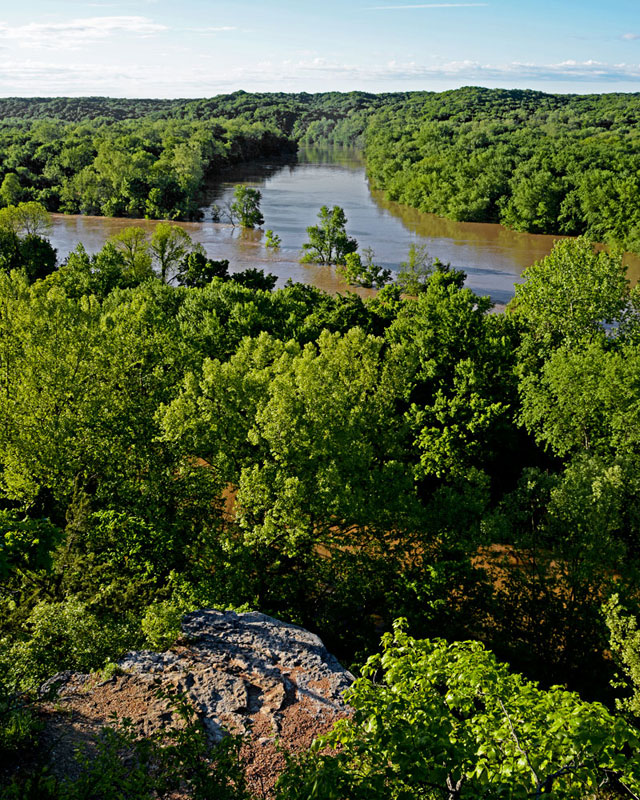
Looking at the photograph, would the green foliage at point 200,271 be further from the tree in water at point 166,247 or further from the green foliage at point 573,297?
the green foliage at point 573,297

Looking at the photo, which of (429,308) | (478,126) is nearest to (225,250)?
(429,308)

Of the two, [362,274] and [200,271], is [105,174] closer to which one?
[200,271]

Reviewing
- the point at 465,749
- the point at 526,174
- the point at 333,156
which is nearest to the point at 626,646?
the point at 465,749

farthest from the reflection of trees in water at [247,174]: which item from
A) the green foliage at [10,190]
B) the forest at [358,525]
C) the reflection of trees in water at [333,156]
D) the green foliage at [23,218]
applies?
the forest at [358,525]

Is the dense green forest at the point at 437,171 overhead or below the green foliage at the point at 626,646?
overhead

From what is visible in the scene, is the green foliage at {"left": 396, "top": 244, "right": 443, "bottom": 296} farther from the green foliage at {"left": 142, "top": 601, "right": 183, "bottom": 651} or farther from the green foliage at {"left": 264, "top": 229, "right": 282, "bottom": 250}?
the green foliage at {"left": 142, "top": 601, "right": 183, "bottom": 651}

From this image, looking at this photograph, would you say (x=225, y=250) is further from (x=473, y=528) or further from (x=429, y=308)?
(x=473, y=528)

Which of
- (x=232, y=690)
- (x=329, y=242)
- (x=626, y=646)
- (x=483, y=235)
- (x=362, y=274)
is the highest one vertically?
(x=483, y=235)
